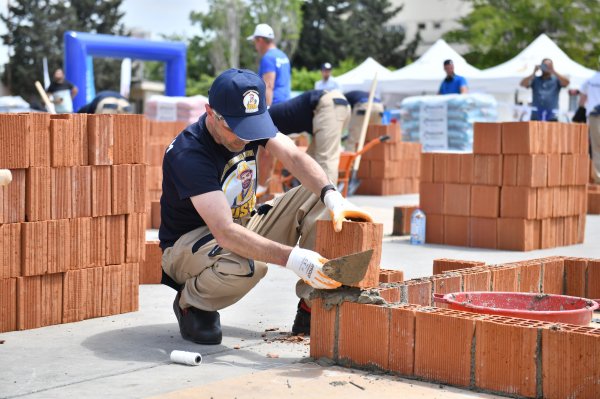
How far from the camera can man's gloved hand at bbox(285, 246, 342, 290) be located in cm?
407

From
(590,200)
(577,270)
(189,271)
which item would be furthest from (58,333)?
(590,200)

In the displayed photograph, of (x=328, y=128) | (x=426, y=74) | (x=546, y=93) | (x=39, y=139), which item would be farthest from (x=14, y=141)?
(x=426, y=74)

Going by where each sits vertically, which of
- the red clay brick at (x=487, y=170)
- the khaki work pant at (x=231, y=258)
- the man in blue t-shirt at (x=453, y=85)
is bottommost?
the khaki work pant at (x=231, y=258)

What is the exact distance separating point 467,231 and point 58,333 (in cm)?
502

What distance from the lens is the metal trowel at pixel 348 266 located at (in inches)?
159

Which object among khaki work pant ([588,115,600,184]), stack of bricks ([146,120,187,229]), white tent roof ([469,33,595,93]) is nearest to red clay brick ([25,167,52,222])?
stack of bricks ([146,120,187,229])

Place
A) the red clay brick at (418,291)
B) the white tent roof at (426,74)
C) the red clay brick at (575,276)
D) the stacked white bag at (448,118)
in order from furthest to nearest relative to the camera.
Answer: the white tent roof at (426,74)
the stacked white bag at (448,118)
the red clay brick at (575,276)
the red clay brick at (418,291)

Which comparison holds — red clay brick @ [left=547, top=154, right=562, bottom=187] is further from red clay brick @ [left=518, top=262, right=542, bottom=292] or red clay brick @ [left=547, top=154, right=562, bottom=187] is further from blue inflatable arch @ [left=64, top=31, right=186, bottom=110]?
blue inflatable arch @ [left=64, top=31, right=186, bottom=110]

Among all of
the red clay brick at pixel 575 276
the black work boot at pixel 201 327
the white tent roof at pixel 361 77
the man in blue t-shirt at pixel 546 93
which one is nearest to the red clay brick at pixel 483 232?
the red clay brick at pixel 575 276

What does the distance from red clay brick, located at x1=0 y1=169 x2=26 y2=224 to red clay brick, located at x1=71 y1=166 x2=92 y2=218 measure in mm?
307

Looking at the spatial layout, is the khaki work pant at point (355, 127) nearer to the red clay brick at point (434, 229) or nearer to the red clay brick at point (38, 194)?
the red clay brick at point (434, 229)

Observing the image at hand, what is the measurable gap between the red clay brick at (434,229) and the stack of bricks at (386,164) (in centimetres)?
548

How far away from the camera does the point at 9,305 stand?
4848 millimetres

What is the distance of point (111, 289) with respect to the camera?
17.5 feet
